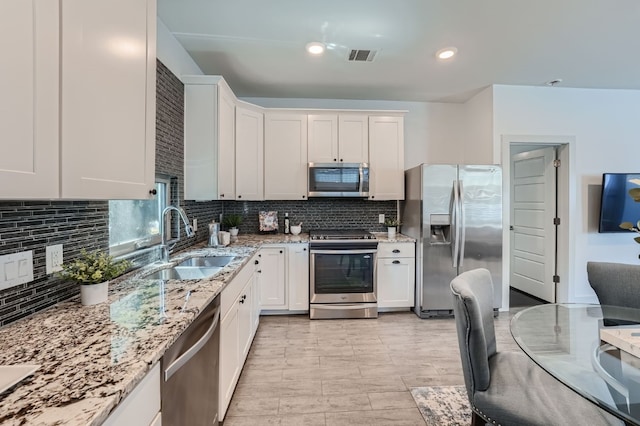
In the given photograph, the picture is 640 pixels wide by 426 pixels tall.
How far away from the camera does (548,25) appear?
2352 millimetres

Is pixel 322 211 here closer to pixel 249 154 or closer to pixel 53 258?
pixel 249 154

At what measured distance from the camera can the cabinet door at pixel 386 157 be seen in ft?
12.1

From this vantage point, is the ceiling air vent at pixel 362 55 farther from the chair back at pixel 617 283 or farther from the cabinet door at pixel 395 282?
the chair back at pixel 617 283

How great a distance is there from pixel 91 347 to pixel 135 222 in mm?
Answer: 1389

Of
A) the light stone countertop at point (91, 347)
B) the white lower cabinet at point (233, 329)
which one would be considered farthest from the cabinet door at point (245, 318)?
the light stone countertop at point (91, 347)

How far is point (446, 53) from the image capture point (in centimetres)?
275

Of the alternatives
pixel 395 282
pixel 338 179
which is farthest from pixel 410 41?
pixel 395 282

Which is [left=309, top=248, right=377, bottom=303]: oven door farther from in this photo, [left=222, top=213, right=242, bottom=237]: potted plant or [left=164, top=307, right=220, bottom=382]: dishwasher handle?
[left=164, top=307, right=220, bottom=382]: dishwasher handle

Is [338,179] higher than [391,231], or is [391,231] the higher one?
[338,179]

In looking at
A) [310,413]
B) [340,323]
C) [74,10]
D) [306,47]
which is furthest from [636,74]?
[74,10]

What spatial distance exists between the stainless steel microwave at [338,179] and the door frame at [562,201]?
167 cm

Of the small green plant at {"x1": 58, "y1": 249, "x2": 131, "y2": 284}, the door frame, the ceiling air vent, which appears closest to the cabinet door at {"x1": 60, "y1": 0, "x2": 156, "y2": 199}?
the small green plant at {"x1": 58, "y1": 249, "x2": 131, "y2": 284}

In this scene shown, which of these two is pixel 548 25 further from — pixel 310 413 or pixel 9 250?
pixel 9 250

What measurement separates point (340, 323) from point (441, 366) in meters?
1.13
